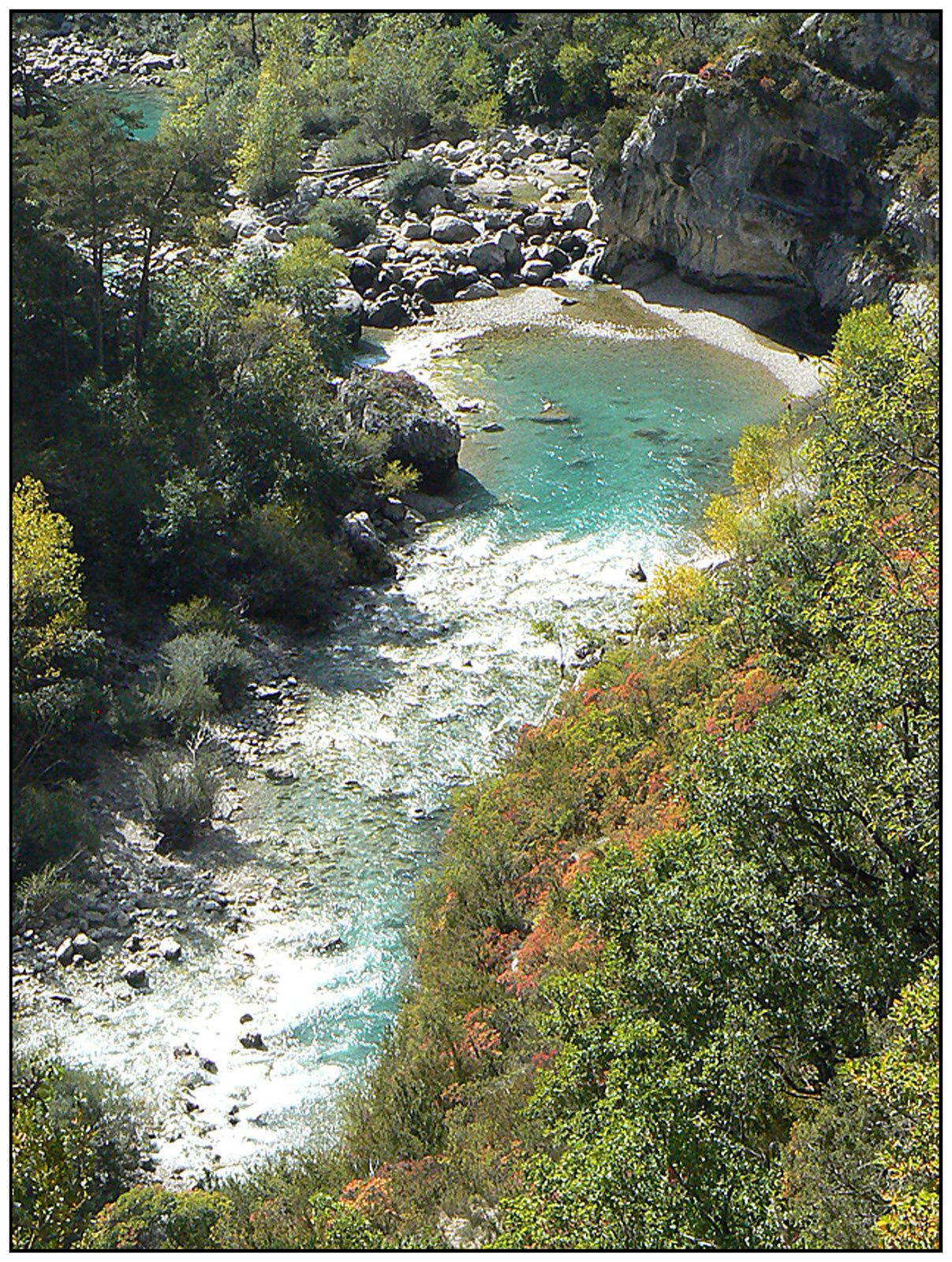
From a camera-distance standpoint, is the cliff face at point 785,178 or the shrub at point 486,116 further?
the shrub at point 486,116

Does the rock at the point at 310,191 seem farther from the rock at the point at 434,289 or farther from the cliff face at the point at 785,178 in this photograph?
the cliff face at the point at 785,178

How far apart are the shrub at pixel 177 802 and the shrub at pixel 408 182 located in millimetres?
51776

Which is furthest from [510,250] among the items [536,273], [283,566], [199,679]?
[199,679]

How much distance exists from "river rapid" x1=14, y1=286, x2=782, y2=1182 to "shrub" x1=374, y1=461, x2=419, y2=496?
1.81 m

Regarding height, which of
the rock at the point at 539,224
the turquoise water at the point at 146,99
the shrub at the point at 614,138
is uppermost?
the shrub at the point at 614,138

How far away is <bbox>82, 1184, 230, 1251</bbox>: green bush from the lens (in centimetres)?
1652

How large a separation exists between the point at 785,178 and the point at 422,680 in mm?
36563

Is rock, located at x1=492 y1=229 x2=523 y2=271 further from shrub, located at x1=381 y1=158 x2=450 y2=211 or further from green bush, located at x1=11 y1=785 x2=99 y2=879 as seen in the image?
green bush, located at x1=11 y1=785 x2=99 y2=879

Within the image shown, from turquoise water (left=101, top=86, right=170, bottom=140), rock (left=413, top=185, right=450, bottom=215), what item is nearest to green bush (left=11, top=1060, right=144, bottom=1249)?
rock (left=413, top=185, right=450, bottom=215)

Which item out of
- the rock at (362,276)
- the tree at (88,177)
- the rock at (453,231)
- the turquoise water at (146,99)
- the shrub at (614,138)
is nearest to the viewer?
the tree at (88,177)

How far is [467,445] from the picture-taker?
159ft

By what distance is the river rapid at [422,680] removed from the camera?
22.7m

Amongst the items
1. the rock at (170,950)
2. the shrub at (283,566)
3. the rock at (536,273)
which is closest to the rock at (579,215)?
the rock at (536,273)

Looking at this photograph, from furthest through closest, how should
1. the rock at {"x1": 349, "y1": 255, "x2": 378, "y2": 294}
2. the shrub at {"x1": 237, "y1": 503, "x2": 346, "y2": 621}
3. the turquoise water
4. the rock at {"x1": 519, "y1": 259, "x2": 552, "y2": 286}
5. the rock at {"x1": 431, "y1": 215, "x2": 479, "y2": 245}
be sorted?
1. the turquoise water
2. the rock at {"x1": 431, "y1": 215, "x2": 479, "y2": 245}
3. the rock at {"x1": 519, "y1": 259, "x2": 552, "y2": 286}
4. the rock at {"x1": 349, "y1": 255, "x2": 378, "y2": 294}
5. the shrub at {"x1": 237, "y1": 503, "x2": 346, "y2": 621}
